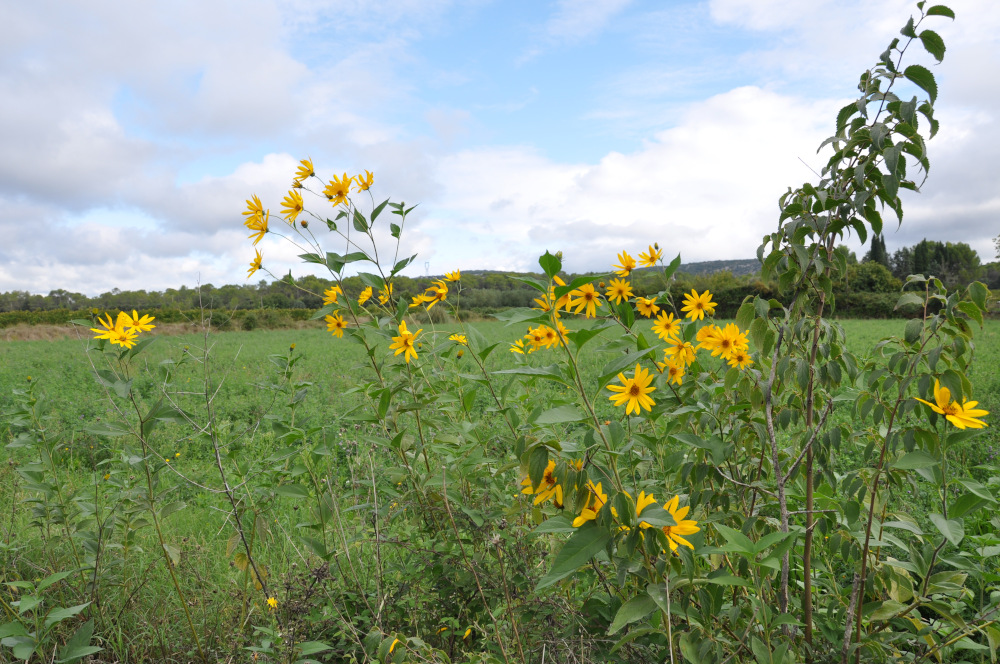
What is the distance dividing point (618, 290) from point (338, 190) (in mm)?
1066

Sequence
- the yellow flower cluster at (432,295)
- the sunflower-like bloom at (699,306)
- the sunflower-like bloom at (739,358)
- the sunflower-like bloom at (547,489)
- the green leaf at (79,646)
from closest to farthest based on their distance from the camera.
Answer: the sunflower-like bloom at (547,489)
the green leaf at (79,646)
the sunflower-like bloom at (739,358)
the sunflower-like bloom at (699,306)
the yellow flower cluster at (432,295)

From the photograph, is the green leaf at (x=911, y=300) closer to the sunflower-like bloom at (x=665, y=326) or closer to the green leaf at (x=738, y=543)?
the sunflower-like bloom at (x=665, y=326)

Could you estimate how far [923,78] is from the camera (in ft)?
4.02

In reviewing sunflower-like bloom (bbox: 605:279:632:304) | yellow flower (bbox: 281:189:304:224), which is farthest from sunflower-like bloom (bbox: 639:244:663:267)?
yellow flower (bbox: 281:189:304:224)

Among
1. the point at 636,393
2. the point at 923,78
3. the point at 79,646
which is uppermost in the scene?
the point at 923,78

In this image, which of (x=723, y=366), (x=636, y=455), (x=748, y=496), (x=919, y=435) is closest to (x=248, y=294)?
(x=636, y=455)

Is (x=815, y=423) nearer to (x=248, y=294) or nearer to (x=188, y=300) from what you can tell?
(x=188, y=300)

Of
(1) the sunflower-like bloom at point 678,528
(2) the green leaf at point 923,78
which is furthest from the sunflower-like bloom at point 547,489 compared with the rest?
(2) the green leaf at point 923,78

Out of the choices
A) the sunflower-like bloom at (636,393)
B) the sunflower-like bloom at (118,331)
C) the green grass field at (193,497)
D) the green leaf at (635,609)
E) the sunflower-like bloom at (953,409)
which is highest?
the sunflower-like bloom at (118,331)

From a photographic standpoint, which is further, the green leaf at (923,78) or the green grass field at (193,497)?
the green grass field at (193,497)

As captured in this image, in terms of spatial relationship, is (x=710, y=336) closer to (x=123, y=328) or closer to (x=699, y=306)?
(x=699, y=306)

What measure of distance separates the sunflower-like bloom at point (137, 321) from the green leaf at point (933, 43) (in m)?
2.18

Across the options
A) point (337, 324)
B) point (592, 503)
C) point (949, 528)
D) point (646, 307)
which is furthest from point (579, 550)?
point (337, 324)

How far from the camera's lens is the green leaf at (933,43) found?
1.19m
